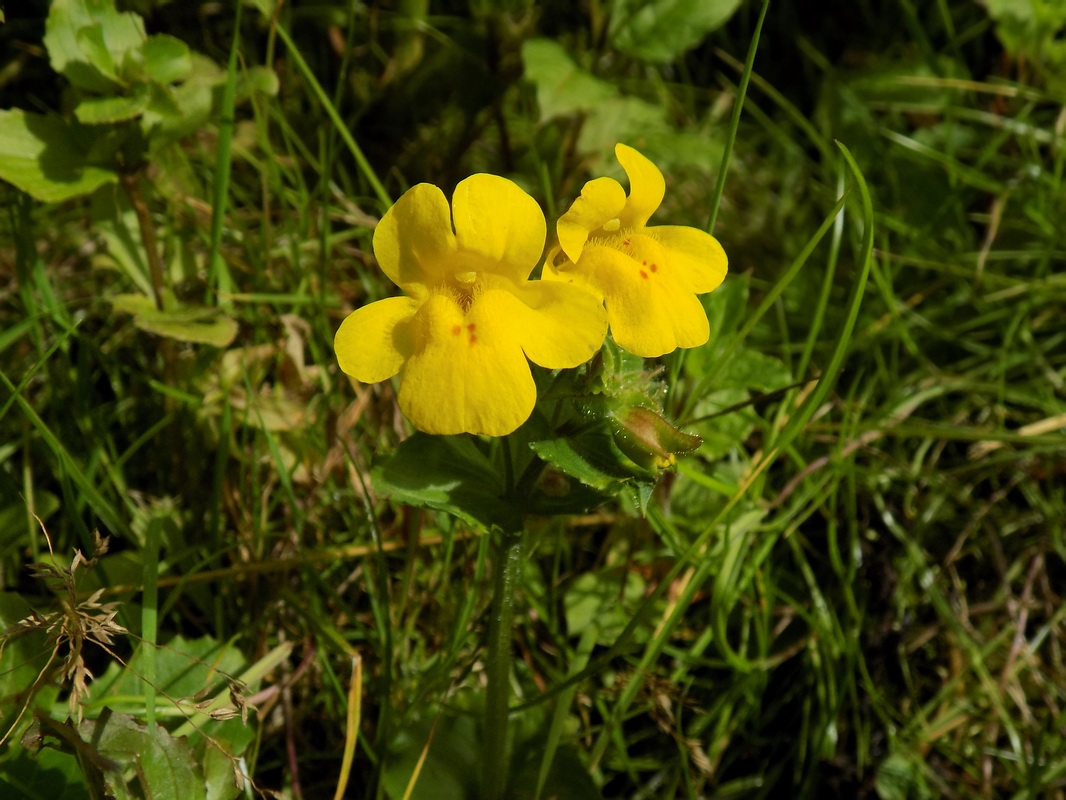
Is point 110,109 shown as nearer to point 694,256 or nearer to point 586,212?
point 586,212

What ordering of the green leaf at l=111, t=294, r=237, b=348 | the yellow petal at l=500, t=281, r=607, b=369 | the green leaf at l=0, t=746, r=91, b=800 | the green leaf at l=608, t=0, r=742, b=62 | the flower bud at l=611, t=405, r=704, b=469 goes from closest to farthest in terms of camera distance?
the yellow petal at l=500, t=281, r=607, b=369
the flower bud at l=611, t=405, r=704, b=469
the green leaf at l=0, t=746, r=91, b=800
the green leaf at l=111, t=294, r=237, b=348
the green leaf at l=608, t=0, r=742, b=62

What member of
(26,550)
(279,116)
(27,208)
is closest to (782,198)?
(279,116)

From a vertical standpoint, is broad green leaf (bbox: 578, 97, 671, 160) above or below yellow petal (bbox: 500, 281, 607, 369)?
below

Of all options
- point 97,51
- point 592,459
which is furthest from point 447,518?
point 97,51

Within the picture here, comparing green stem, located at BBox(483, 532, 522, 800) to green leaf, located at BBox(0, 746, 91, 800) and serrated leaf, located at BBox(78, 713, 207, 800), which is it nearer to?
serrated leaf, located at BBox(78, 713, 207, 800)

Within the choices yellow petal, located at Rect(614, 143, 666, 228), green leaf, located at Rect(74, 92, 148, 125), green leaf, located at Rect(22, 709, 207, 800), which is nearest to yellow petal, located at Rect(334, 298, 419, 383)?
yellow petal, located at Rect(614, 143, 666, 228)

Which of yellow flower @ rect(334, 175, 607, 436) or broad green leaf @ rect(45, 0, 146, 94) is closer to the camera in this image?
yellow flower @ rect(334, 175, 607, 436)

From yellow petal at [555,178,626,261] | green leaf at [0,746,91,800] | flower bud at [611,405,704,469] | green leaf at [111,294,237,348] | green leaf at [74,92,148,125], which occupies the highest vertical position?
yellow petal at [555,178,626,261]

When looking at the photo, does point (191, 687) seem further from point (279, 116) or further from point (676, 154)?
point (676, 154)
